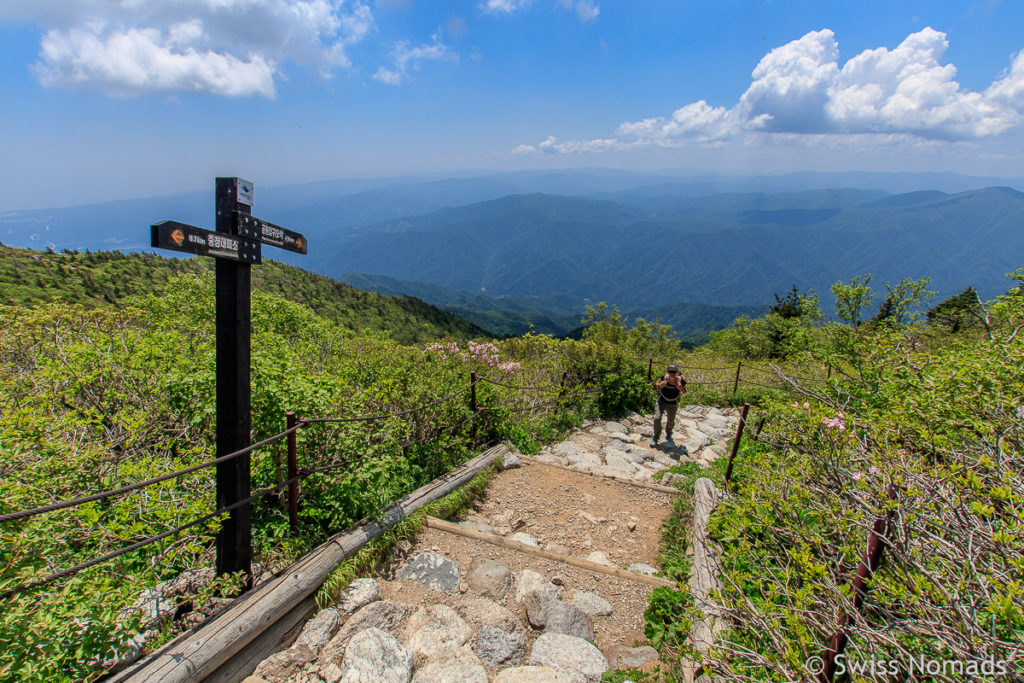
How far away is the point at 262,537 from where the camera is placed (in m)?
3.86

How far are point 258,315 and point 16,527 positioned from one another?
7.99 m

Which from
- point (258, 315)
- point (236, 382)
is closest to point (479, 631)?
point (236, 382)

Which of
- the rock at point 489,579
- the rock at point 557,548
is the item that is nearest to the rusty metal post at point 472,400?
the rock at point 557,548

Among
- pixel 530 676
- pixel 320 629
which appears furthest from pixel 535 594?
pixel 320 629

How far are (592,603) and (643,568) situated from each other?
1007 mm

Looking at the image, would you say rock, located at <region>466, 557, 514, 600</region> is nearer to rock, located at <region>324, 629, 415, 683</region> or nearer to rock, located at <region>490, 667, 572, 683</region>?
rock, located at <region>490, 667, 572, 683</region>

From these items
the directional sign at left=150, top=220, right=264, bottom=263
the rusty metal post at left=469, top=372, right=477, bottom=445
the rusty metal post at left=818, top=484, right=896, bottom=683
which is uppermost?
the directional sign at left=150, top=220, right=264, bottom=263

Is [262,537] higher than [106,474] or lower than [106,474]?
lower

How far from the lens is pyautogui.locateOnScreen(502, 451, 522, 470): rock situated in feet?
21.7

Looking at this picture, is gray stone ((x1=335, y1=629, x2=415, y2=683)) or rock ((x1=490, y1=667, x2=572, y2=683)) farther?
rock ((x1=490, y1=667, x2=572, y2=683))

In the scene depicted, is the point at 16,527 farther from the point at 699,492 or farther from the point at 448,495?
the point at 699,492

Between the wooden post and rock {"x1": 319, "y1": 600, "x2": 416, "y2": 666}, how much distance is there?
779 mm

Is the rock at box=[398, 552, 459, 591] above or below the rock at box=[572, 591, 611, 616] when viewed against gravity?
above

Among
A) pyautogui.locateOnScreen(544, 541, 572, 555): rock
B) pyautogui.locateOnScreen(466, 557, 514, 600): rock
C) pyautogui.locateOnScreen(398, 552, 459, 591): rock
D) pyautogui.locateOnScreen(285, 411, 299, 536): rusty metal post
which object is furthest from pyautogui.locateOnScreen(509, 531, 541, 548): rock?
pyautogui.locateOnScreen(285, 411, 299, 536): rusty metal post
